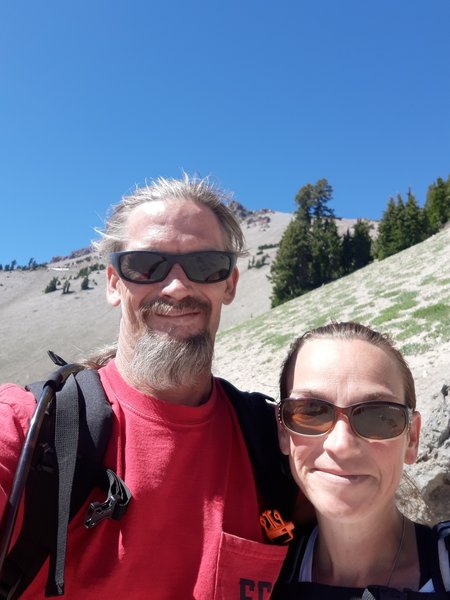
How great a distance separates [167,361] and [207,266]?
0.56 meters

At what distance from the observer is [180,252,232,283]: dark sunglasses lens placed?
8.02 ft

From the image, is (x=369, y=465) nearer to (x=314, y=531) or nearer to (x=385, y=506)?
(x=385, y=506)

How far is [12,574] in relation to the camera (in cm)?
171

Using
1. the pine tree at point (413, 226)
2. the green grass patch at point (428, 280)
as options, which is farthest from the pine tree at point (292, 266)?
the green grass patch at point (428, 280)

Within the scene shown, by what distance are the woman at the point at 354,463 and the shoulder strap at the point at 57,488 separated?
0.83 metres

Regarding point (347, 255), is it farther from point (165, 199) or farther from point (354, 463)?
point (354, 463)

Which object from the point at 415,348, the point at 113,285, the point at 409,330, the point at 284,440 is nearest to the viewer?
the point at 284,440

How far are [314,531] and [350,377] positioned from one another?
Answer: 2.73ft

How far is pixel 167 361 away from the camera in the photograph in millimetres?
2297

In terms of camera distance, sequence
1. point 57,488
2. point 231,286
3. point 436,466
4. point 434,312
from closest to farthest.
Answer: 1. point 57,488
2. point 231,286
3. point 436,466
4. point 434,312

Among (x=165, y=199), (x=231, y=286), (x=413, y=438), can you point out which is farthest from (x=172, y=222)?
(x=413, y=438)

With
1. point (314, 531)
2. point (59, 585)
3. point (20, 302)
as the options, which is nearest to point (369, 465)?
point (314, 531)

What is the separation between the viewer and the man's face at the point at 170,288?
2428mm

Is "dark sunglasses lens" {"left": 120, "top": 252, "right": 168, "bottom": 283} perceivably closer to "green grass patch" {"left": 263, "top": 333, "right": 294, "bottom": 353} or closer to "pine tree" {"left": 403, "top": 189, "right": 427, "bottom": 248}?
"green grass patch" {"left": 263, "top": 333, "right": 294, "bottom": 353}
